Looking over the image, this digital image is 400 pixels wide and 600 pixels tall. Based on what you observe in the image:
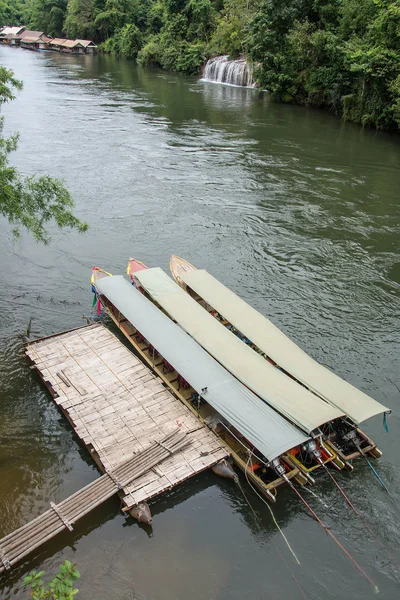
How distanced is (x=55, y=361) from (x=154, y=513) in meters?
8.42

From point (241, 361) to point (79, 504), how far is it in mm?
8164

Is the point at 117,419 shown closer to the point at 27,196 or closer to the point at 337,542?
the point at 337,542

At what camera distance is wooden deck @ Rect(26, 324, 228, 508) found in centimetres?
1614

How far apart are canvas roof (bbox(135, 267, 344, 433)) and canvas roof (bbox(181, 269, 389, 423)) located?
24.7 inches

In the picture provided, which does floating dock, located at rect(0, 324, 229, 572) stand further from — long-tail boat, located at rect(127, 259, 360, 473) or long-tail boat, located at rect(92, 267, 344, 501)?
long-tail boat, located at rect(127, 259, 360, 473)

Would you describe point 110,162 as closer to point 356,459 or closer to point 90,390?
point 90,390

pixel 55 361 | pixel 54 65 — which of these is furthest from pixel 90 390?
pixel 54 65

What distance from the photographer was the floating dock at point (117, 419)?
15.3m

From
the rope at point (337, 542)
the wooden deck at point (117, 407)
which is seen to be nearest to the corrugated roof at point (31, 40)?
the wooden deck at point (117, 407)

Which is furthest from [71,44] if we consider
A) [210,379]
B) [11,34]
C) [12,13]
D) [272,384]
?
[272,384]

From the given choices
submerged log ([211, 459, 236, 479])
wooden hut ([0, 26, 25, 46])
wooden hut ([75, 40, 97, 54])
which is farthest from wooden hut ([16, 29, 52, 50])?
submerged log ([211, 459, 236, 479])

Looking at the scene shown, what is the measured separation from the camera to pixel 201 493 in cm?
1631

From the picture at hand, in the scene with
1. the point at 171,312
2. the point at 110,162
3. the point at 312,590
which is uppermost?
the point at 110,162

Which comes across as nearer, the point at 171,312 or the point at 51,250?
the point at 171,312
